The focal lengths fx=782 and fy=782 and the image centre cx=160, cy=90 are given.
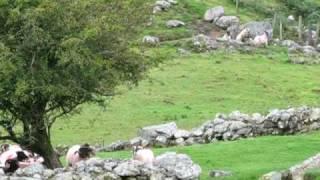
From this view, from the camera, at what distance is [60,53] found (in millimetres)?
19000

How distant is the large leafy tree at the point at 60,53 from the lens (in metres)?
19.0

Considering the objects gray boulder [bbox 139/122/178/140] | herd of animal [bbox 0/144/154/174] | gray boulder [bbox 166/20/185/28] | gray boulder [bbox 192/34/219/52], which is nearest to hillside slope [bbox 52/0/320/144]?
gray boulder [bbox 192/34/219/52]

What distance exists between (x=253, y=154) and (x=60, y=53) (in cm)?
808

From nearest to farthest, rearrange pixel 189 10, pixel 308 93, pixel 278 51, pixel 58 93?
pixel 58 93 → pixel 308 93 → pixel 278 51 → pixel 189 10

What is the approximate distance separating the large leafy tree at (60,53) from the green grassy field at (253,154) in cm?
389

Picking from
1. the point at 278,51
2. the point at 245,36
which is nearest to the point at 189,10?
the point at 245,36

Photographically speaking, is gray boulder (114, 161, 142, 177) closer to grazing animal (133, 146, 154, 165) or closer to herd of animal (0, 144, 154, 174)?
herd of animal (0, 144, 154, 174)

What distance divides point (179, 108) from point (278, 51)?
20663mm

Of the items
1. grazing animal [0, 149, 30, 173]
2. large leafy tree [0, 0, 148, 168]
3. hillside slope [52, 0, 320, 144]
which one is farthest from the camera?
hillside slope [52, 0, 320, 144]

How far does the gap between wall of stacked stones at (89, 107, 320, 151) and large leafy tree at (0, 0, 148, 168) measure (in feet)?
28.7

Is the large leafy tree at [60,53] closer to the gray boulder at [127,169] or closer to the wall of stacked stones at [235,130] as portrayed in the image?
the gray boulder at [127,169]

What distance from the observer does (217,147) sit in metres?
26.1

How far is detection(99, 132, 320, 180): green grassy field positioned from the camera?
21.4 metres

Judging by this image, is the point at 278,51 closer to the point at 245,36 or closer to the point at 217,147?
the point at 245,36
